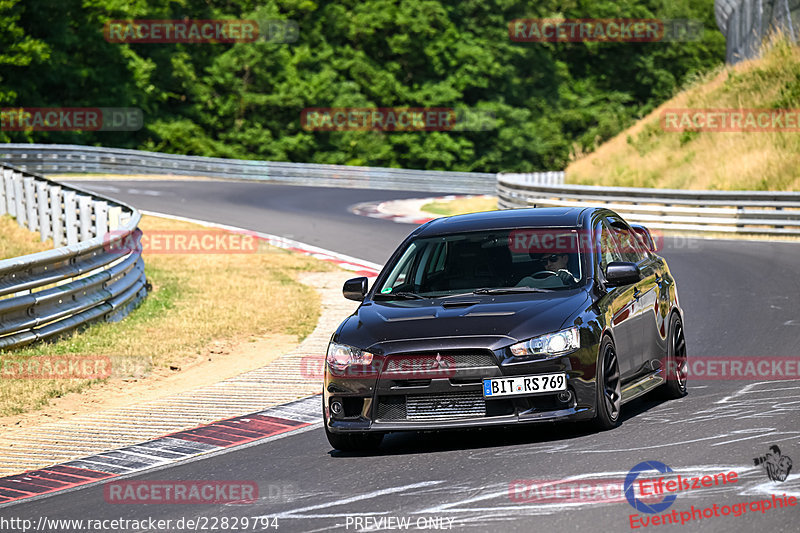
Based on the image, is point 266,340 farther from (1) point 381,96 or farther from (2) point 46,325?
(1) point 381,96

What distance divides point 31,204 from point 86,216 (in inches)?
102

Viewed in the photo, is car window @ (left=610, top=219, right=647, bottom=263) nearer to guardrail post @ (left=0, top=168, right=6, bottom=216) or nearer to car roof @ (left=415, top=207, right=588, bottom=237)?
car roof @ (left=415, top=207, right=588, bottom=237)

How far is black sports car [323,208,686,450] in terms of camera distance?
24.6 ft

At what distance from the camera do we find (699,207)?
26.8 metres

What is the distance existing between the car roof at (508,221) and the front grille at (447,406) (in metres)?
1.83

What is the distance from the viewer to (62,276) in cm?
1332

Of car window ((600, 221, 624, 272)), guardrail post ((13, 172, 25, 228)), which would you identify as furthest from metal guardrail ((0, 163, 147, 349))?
car window ((600, 221, 624, 272))

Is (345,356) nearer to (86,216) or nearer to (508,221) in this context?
(508,221)

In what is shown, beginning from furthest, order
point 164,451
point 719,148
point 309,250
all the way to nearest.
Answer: point 719,148, point 309,250, point 164,451

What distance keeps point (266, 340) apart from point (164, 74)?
52250 millimetres

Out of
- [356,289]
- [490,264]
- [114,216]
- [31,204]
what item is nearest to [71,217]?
[114,216]

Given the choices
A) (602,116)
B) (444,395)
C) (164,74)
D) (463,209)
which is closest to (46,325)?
(444,395)

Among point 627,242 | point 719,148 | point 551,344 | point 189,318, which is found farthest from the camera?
point 719,148

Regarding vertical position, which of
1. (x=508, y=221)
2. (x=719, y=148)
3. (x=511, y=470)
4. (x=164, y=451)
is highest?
(x=508, y=221)
